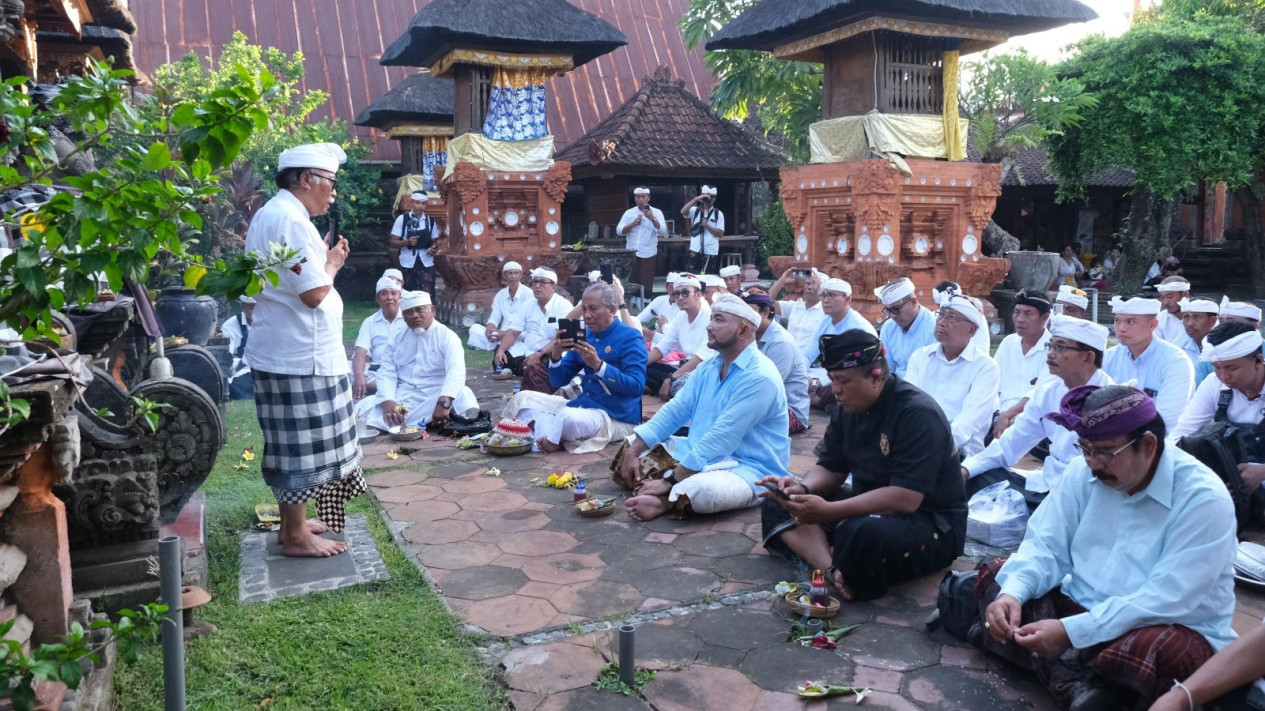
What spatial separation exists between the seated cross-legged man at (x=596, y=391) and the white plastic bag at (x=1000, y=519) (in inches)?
104

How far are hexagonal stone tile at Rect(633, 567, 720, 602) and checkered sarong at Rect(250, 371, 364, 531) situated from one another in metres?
1.59

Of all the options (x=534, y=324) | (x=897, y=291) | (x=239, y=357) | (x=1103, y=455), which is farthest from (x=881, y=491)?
(x=239, y=357)

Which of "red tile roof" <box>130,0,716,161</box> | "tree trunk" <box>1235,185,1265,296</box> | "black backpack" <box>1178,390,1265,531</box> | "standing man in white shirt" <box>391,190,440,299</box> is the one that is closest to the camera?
"black backpack" <box>1178,390,1265,531</box>

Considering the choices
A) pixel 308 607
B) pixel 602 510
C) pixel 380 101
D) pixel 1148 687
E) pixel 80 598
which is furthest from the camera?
pixel 380 101

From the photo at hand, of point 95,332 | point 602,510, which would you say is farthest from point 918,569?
point 95,332

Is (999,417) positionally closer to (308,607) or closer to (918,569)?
(918,569)

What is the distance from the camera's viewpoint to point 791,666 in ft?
11.4

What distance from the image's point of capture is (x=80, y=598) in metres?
3.52

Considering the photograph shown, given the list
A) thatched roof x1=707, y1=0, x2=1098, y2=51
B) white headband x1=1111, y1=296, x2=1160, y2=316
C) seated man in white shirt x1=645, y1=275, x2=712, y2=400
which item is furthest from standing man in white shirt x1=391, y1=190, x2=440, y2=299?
white headband x1=1111, y1=296, x2=1160, y2=316

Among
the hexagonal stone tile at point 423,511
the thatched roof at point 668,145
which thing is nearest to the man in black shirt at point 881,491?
the hexagonal stone tile at point 423,511

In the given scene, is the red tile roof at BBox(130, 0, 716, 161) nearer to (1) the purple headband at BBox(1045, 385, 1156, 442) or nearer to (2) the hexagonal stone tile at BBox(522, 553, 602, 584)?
(2) the hexagonal stone tile at BBox(522, 553, 602, 584)

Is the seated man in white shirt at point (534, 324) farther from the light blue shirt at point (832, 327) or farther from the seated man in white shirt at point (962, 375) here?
the seated man in white shirt at point (962, 375)

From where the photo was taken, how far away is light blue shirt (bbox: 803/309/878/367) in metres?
7.75

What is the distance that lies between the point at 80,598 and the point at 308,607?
0.84 metres
